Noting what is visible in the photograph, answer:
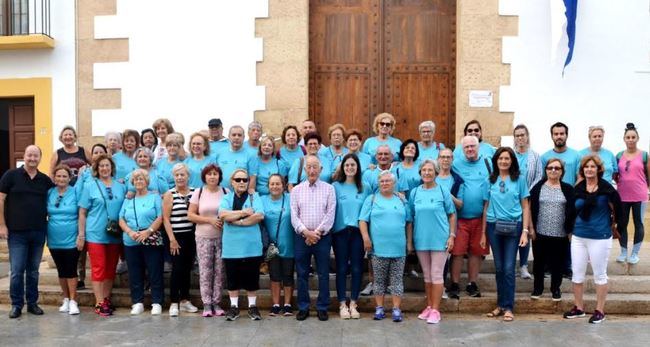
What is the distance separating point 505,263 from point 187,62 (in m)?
4.74

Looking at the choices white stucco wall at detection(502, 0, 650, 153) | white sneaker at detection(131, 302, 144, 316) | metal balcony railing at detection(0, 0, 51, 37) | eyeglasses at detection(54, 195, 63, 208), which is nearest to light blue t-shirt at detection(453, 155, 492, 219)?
white stucco wall at detection(502, 0, 650, 153)

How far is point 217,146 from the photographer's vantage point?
693cm

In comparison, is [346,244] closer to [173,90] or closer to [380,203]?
[380,203]

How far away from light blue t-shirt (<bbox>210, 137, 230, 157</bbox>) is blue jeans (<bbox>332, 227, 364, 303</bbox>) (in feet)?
5.16

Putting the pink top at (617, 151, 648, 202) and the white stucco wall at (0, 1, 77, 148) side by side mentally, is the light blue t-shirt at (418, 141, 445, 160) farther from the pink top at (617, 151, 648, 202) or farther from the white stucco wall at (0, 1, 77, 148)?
the white stucco wall at (0, 1, 77, 148)

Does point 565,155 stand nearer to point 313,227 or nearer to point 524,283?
point 524,283

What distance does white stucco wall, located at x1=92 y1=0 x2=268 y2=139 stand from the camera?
8.38 m

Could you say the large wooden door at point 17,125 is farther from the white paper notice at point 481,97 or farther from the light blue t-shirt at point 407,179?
the white paper notice at point 481,97

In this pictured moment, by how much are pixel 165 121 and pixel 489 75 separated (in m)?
4.01

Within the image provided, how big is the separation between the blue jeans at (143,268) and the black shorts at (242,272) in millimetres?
700

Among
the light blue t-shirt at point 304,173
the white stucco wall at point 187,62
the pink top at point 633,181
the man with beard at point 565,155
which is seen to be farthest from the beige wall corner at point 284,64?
the pink top at point 633,181

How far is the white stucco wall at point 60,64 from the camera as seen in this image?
856cm

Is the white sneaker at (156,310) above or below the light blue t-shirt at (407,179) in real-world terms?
below

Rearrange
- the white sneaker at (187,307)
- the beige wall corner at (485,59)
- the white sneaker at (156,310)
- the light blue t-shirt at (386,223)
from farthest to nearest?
the beige wall corner at (485,59) → the white sneaker at (187,307) → the white sneaker at (156,310) → the light blue t-shirt at (386,223)
